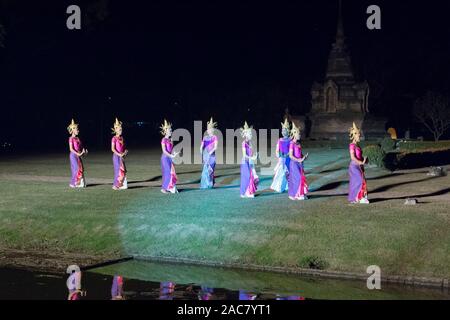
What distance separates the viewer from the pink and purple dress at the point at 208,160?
26156mm

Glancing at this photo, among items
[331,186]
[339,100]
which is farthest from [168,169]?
[339,100]

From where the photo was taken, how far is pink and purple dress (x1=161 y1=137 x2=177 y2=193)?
25.3m

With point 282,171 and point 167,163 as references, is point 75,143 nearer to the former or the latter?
point 167,163

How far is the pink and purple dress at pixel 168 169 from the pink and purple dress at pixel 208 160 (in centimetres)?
130

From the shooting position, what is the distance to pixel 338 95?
2147 inches

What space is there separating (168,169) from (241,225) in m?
6.33

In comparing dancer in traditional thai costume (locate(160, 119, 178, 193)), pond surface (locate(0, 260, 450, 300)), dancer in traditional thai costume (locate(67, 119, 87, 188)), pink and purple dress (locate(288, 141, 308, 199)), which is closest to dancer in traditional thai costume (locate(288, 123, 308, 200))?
pink and purple dress (locate(288, 141, 308, 199))

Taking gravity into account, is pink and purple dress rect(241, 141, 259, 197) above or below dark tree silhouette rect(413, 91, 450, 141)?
below

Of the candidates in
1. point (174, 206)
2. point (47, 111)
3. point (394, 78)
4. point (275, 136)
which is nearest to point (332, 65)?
point (275, 136)

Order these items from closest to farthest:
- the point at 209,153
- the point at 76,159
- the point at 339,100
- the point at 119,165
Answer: the point at 209,153 → the point at 119,165 → the point at 76,159 → the point at 339,100

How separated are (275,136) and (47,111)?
20752 mm

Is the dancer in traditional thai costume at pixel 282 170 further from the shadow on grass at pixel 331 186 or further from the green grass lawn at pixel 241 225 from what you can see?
the shadow on grass at pixel 331 186

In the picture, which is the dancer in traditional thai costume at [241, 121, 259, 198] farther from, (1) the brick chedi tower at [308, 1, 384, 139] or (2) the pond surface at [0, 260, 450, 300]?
(1) the brick chedi tower at [308, 1, 384, 139]

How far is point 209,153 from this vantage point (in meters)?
26.2
